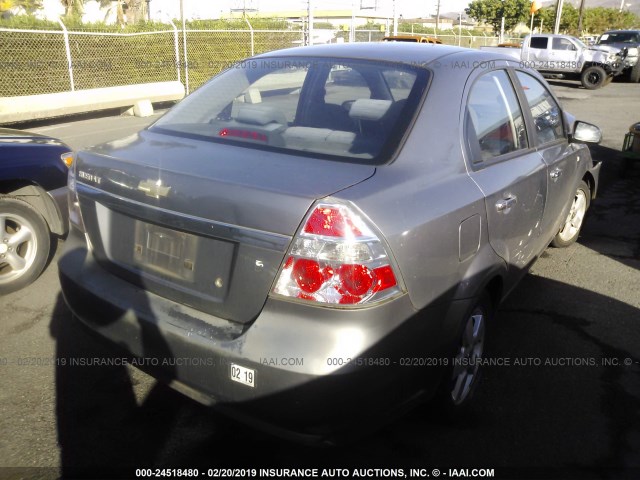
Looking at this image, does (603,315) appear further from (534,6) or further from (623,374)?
(534,6)

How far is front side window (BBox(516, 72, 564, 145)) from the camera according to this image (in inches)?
148

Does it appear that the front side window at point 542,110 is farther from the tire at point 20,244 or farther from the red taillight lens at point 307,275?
the tire at point 20,244

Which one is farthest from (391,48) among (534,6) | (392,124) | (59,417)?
(534,6)

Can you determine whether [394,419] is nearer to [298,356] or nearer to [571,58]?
[298,356]

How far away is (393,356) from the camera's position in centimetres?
220

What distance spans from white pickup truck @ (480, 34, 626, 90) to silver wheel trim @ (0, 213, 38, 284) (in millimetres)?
20623

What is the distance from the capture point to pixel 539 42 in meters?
23.5

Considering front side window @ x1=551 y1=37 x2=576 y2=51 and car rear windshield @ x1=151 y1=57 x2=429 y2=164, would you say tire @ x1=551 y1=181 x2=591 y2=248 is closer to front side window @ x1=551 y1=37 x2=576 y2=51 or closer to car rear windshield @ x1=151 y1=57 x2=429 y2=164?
car rear windshield @ x1=151 y1=57 x2=429 y2=164

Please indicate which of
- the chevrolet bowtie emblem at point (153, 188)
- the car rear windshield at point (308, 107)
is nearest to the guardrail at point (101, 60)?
the car rear windshield at point (308, 107)

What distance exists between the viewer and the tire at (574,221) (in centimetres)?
517

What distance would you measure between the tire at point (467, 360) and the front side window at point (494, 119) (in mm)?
757

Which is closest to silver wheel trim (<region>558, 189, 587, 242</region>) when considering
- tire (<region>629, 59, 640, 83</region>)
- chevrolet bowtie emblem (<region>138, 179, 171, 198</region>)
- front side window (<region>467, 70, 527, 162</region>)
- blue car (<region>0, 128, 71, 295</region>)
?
front side window (<region>467, 70, 527, 162</region>)

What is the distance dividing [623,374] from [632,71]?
25839 mm

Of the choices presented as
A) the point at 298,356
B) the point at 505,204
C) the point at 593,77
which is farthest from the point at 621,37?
the point at 298,356
